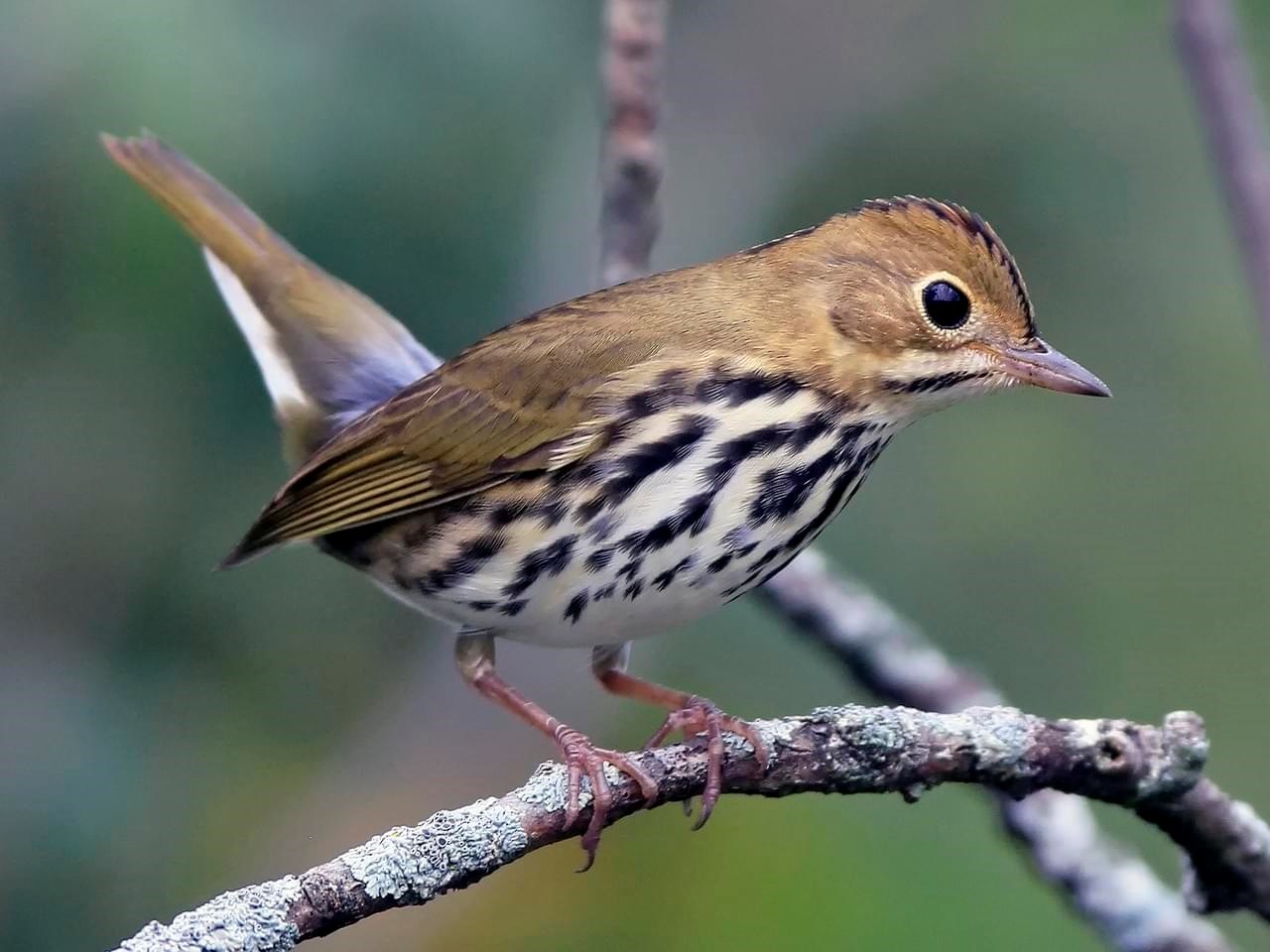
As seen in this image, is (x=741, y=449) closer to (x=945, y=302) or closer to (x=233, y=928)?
(x=945, y=302)

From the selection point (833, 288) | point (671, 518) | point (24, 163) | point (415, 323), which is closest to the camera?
point (671, 518)

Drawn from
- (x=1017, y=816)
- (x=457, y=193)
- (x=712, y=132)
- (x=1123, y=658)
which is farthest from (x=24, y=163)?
(x=1123, y=658)

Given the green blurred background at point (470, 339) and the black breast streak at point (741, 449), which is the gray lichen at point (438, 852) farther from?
the green blurred background at point (470, 339)

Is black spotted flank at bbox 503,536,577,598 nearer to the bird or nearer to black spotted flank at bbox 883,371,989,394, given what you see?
the bird

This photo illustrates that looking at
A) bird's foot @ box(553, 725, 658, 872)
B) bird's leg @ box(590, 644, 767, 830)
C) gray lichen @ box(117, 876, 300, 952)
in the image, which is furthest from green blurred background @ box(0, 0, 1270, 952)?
gray lichen @ box(117, 876, 300, 952)

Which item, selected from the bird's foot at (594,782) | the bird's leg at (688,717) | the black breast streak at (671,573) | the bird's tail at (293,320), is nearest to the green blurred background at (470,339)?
the bird's tail at (293,320)

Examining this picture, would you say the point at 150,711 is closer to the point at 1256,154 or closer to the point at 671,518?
the point at 671,518
